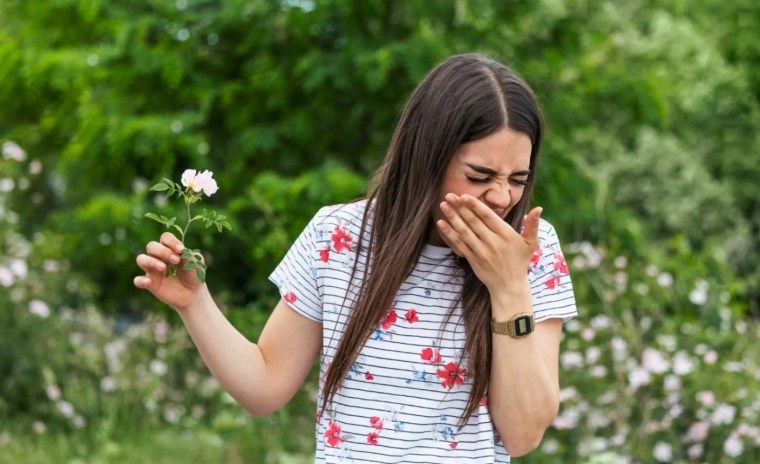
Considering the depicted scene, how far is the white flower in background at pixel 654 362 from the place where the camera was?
4848mm

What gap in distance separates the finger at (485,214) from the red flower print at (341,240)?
11.1 inches

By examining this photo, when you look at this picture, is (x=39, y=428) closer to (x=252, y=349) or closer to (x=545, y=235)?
(x=252, y=349)

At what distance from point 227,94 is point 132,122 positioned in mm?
574

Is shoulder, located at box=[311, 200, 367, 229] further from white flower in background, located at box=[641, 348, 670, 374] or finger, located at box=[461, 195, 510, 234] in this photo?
white flower in background, located at box=[641, 348, 670, 374]

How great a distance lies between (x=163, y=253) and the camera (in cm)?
194

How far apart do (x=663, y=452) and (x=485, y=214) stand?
3071 mm

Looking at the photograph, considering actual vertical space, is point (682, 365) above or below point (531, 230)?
below

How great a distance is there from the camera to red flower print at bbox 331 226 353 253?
212cm

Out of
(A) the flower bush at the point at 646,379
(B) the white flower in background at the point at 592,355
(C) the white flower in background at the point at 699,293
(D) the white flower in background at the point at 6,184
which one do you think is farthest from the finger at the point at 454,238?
(D) the white flower in background at the point at 6,184

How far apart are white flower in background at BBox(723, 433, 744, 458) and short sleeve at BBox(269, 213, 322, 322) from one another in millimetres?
3003

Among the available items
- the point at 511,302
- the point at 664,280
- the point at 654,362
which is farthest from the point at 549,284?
the point at 664,280

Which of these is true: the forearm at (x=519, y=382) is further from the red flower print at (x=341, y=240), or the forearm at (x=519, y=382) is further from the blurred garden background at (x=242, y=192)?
the blurred garden background at (x=242, y=192)

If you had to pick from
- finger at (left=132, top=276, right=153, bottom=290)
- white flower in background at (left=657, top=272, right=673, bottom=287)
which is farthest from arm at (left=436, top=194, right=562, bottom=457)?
white flower in background at (left=657, top=272, right=673, bottom=287)

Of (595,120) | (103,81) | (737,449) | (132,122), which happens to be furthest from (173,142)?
(737,449)
